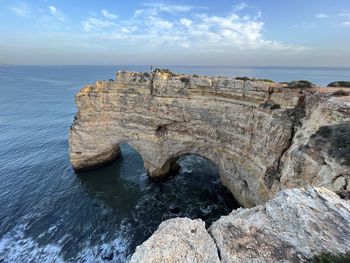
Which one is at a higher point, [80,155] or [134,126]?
[134,126]

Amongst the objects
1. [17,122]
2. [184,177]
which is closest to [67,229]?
[184,177]

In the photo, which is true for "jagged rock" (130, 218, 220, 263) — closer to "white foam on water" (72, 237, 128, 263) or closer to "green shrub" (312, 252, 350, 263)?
"green shrub" (312, 252, 350, 263)

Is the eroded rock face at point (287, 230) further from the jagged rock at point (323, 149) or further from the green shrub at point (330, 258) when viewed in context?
the jagged rock at point (323, 149)

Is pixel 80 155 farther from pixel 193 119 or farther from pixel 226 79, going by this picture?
pixel 226 79

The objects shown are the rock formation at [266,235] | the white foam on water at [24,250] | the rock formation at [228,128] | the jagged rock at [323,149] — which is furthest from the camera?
the white foam on water at [24,250]

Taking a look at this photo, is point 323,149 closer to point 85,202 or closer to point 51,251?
point 51,251

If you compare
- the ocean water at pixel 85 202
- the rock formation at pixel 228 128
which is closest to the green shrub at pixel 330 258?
the rock formation at pixel 228 128

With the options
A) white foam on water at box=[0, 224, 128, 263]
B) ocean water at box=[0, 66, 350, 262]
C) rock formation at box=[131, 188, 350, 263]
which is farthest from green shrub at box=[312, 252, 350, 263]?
ocean water at box=[0, 66, 350, 262]

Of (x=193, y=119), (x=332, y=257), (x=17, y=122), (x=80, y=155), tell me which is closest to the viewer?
(x=332, y=257)
